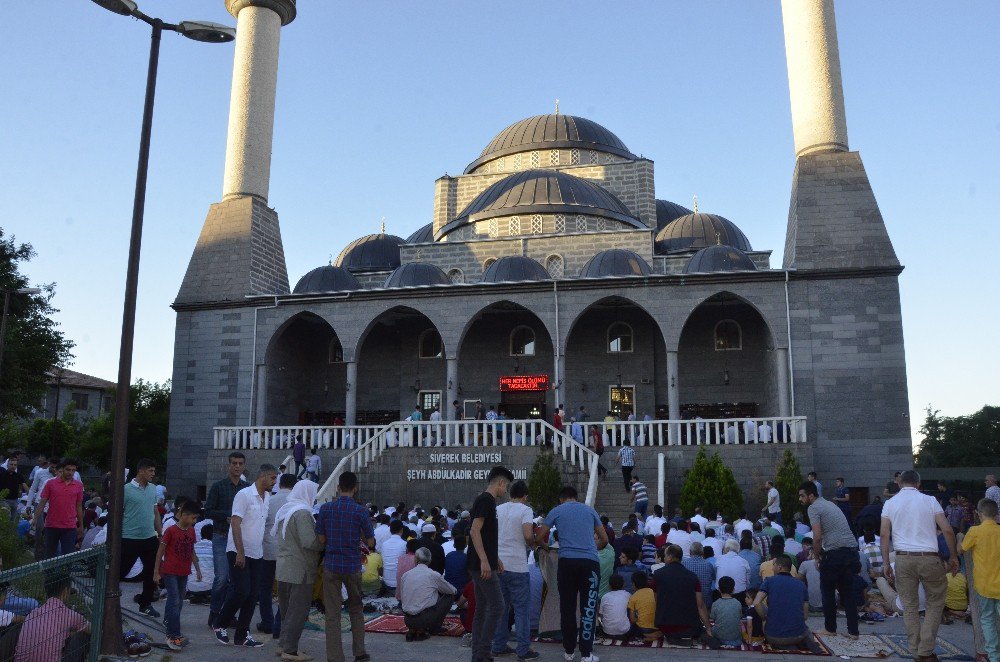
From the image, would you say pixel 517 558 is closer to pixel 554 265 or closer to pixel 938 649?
pixel 938 649

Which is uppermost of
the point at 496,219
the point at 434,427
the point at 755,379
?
the point at 496,219

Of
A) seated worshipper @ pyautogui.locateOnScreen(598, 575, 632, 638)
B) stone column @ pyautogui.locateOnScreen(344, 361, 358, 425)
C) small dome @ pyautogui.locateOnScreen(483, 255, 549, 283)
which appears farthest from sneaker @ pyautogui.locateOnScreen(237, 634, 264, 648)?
small dome @ pyautogui.locateOnScreen(483, 255, 549, 283)

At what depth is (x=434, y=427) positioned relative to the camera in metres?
19.6

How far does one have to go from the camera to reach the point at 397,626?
28.9ft

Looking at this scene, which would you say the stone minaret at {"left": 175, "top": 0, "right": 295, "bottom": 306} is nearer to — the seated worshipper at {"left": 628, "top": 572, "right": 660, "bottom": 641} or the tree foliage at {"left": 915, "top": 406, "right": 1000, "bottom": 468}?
the seated worshipper at {"left": 628, "top": 572, "right": 660, "bottom": 641}

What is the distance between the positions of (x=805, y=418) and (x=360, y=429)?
10.3 meters

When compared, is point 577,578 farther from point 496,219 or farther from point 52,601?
point 496,219

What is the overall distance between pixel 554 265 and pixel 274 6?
39.5 feet

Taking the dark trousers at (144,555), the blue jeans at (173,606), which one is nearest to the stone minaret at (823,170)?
the dark trousers at (144,555)

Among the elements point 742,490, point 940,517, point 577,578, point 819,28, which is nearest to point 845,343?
point 742,490

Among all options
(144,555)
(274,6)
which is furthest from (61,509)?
(274,6)

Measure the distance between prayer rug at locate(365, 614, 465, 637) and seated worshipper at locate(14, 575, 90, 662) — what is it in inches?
123

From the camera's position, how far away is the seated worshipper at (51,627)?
219 inches

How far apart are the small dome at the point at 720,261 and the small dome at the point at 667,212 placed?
37.9 feet
